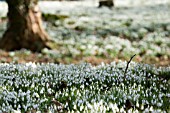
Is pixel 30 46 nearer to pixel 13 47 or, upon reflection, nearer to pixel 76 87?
pixel 13 47

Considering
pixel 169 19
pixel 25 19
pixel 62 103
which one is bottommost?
pixel 169 19

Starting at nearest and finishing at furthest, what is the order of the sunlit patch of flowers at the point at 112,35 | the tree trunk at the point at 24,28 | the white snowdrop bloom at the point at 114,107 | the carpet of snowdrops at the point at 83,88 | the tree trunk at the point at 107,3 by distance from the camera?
the white snowdrop bloom at the point at 114,107, the carpet of snowdrops at the point at 83,88, the tree trunk at the point at 24,28, the sunlit patch of flowers at the point at 112,35, the tree trunk at the point at 107,3

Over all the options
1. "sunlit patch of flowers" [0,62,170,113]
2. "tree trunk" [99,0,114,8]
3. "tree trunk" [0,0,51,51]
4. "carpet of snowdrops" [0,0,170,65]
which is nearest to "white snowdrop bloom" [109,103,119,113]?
"sunlit patch of flowers" [0,62,170,113]

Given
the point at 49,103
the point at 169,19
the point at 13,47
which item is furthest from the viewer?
the point at 169,19

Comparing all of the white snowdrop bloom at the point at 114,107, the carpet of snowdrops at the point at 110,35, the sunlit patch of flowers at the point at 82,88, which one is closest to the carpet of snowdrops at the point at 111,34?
the carpet of snowdrops at the point at 110,35

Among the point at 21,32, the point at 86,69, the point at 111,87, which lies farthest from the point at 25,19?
the point at 111,87

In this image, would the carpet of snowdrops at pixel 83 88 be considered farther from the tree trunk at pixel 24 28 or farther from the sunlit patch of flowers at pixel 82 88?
the tree trunk at pixel 24 28

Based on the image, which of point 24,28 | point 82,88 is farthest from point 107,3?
point 82,88
